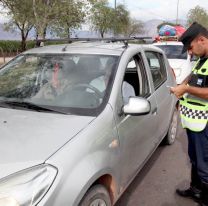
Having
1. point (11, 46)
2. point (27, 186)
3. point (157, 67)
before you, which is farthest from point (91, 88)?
point (11, 46)

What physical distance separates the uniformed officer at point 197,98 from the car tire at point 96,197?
3.63 ft

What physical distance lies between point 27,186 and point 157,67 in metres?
3.16

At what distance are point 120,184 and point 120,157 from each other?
271 millimetres

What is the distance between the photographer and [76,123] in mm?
2691

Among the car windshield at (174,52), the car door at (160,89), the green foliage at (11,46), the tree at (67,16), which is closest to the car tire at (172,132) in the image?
the car door at (160,89)

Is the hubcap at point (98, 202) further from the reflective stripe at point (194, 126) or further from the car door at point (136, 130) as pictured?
the reflective stripe at point (194, 126)

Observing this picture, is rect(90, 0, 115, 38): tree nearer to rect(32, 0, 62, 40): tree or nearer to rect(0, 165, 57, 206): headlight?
rect(32, 0, 62, 40): tree

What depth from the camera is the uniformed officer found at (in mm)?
3215

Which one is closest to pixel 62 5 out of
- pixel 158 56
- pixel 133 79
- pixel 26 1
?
pixel 26 1

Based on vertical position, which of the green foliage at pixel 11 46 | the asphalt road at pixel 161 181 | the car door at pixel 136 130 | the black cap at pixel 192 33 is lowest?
the green foliage at pixel 11 46

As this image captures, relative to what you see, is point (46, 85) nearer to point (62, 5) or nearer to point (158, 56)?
point (158, 56)

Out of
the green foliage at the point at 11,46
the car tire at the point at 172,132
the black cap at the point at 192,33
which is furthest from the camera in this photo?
the green foliage at the point at 11,46

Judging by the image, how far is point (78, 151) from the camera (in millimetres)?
2410

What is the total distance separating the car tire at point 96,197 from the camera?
2.45 m
